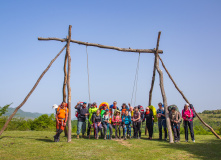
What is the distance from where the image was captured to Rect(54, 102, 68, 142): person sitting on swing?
36.9 feet

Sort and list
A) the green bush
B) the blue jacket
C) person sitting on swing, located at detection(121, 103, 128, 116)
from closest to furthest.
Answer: the blue jacket → person sitting on swing, located at detection(121, 103, 128, 116) → the green bush

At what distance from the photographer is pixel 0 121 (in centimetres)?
2453

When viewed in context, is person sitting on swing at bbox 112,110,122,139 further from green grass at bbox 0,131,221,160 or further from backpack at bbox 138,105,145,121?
green grass at bbox 0,131,221,160

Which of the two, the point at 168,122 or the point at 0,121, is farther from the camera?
the point at 0,121

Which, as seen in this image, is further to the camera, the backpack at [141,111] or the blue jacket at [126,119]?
the backpack at [141,111]

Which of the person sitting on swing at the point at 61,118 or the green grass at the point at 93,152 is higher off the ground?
the person sitting on swing at the point at 61,118

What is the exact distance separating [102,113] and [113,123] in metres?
0.87

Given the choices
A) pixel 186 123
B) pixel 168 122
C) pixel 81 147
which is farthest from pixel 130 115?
pixel 81 147

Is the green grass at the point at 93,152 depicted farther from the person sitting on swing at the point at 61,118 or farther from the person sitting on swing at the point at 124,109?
the person sitting on swing at the point at 124,109

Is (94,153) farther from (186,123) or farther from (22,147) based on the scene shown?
(186,123)

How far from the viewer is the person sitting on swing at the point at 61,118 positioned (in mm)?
11242

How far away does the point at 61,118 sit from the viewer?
37.4ft

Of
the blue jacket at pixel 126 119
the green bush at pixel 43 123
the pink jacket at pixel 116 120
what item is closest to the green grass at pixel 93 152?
the blue jacket at pixel 126 119

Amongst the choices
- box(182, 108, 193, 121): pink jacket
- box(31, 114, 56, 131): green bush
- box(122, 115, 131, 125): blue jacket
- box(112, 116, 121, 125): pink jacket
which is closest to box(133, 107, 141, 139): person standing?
box(122, 115, 131, 125): blue jacket
